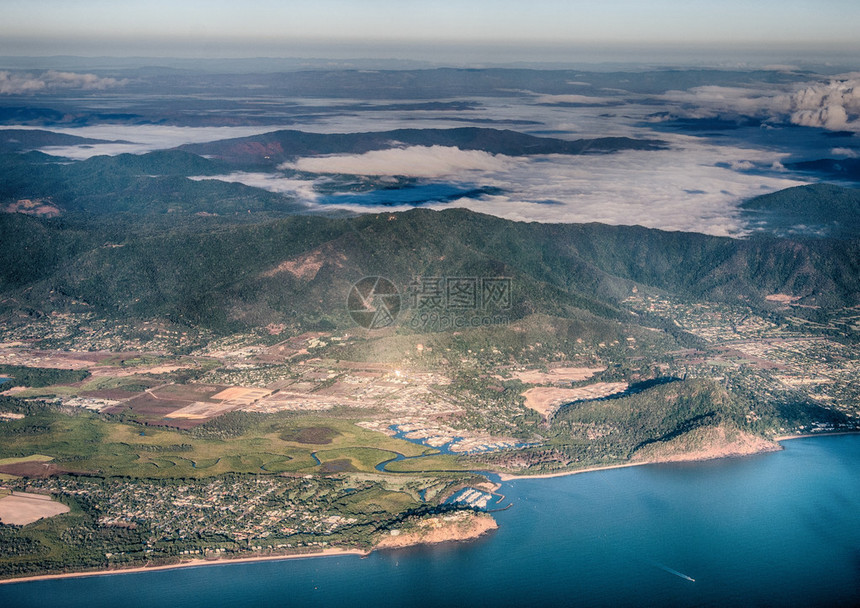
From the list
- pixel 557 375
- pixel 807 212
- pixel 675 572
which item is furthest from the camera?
pixel 807 212

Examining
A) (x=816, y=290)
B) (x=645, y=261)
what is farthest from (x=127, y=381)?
(x=816, y=290)

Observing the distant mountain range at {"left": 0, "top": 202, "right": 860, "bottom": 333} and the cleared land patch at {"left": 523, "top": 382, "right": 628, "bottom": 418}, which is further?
the distant mountain range at {"left": 0, "top": 202, "right": 860, "bottom": 333}

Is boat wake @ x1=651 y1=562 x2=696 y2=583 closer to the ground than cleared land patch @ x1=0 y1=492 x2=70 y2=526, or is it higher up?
closer to the ground

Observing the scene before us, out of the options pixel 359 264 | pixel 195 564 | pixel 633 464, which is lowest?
pixel 195 564

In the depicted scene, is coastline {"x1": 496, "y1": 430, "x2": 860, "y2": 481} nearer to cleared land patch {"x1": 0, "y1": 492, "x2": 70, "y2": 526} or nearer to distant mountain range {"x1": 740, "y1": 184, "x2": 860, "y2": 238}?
cleared land patch {"x1": 0, "y1": 492, "x2": 70, "y2": 526}

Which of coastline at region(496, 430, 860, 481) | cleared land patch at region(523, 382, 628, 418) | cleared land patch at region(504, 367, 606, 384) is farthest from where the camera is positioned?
cleared land patch at region(504, 367, 606, 384)

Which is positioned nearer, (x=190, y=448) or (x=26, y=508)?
(x=26, y=508)

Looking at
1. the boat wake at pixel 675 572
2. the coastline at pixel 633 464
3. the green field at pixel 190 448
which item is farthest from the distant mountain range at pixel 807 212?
the boat wake at pixel 675 572

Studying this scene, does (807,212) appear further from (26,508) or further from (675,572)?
(26,508)

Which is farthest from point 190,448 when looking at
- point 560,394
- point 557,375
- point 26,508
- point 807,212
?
point 807,212

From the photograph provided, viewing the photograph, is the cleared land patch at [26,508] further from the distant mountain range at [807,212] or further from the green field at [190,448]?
the distant mountain range at [807,212]

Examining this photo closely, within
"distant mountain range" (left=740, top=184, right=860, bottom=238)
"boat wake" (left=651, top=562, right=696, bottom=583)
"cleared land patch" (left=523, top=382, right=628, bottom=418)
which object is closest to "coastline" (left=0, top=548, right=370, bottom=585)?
"boat wake" (left=651, top=562, right=696, bottom=583)

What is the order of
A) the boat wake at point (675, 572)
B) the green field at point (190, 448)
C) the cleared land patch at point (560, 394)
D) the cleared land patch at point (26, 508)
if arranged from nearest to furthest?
the boat wake at point (675, 572) < the cleared land patch at point (26, 508) < the green field at point (190, 448) < the cleared land patch at point (560, 394)

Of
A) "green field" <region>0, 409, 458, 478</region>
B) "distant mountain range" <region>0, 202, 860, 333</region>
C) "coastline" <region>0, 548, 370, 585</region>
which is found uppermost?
"distant mountain range" <region>0, 202, 860, 333</region>
